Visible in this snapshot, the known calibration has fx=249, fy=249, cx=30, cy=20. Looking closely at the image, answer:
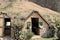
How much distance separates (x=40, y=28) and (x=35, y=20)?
82.4 inches

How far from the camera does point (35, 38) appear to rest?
30.5 metres

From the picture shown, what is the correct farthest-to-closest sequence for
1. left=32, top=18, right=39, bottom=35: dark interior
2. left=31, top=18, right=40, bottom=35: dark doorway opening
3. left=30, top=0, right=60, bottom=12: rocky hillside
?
left=30, top=0, right=60, bottom=12: rocky hillside → left=32, top=18, right=39, bottom=35: dark interior → left=31, top=18, right=40, bottom=35: dark doorway opening

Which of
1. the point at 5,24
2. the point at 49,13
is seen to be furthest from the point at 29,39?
the point at 49,13

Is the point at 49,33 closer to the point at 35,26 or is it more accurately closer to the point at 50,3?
the point at 35,26

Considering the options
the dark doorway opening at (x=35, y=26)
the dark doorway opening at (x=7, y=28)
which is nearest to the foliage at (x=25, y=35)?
the dark doorway opening at (x=7, y=28)

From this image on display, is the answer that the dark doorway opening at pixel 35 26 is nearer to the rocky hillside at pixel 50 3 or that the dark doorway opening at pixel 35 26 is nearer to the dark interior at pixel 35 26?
the dark interior at pixel 35 26

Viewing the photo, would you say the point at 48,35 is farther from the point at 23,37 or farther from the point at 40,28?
the point at 23,37

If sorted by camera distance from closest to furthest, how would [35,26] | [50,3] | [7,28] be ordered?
1. [7,28]
2. [35,26]
3. [50,3]

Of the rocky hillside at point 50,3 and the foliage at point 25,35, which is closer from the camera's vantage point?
the foliage at point 25,35

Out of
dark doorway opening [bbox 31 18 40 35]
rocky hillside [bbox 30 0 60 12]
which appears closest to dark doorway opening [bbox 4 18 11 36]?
dark doorway opening [bbox 31 18 40 35]

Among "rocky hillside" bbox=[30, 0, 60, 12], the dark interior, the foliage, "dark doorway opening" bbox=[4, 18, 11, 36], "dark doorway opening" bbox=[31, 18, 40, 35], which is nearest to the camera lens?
the foliage

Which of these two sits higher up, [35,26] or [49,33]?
[35,26]

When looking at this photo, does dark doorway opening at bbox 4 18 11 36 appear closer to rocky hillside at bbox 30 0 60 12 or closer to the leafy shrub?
the leafy shrub

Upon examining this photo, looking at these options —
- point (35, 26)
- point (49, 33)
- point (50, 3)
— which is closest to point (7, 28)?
point (35, 26)
